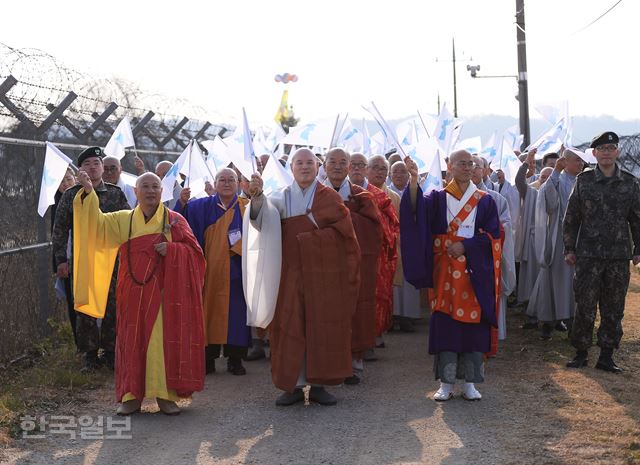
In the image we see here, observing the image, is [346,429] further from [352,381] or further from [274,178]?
[274,178]

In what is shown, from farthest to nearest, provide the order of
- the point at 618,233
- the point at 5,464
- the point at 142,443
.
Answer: the point at 618,233, the point at 142,443, the point at 5,464

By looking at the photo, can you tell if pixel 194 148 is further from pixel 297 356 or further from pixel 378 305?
pixel 297 356

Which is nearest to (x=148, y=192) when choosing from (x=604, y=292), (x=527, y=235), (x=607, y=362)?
(x=604, y=292)

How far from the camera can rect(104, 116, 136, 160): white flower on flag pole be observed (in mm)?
9750

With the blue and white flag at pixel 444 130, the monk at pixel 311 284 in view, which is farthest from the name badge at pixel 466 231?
the blue and white flag at pixel 444 130

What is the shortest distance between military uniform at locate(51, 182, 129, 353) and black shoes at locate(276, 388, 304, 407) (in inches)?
79.4

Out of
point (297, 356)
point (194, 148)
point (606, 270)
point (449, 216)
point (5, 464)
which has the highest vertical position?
point (194, 148)

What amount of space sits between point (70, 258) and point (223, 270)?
139cm

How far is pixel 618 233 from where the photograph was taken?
7629 millimetres

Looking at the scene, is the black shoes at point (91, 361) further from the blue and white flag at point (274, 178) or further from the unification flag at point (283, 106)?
the unification flag at point (283, 106)

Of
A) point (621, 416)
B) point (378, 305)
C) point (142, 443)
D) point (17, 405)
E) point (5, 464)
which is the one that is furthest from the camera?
point (378, 305)

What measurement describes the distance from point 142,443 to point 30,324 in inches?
138

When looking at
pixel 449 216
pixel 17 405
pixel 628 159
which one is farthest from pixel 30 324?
pixel 628 159

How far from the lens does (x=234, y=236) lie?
8117mm
